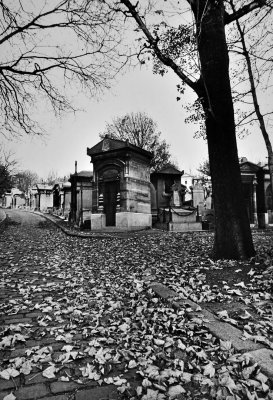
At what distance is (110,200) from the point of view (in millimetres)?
20016

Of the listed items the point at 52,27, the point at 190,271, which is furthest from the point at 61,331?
the point at 52,27

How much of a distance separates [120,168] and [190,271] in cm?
1399

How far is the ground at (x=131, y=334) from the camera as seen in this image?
7.87 ft

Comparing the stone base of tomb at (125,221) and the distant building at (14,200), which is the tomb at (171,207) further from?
the distant building at (14,200)

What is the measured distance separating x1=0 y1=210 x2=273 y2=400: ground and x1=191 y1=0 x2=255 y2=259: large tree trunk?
1.77 feet

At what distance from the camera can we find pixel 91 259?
28.6 ft

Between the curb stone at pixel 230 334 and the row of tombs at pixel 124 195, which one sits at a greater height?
the row of tombs at pixel 124 195

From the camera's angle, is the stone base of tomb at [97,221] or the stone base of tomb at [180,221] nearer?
the stone base of tomb at [180,221]

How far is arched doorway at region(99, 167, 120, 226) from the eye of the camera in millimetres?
19562

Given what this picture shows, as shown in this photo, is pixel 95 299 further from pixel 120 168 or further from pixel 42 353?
pixel 120 168

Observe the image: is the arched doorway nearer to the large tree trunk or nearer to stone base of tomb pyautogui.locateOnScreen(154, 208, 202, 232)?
stone base of tomb pyautogui.locateOnScreen(154, 208, 202, 232)

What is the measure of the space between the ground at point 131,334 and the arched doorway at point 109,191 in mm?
13488

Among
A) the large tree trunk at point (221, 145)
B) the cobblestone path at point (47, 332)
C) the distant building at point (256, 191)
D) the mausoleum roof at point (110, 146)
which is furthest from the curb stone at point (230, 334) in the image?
the distant building at point (256, 191)

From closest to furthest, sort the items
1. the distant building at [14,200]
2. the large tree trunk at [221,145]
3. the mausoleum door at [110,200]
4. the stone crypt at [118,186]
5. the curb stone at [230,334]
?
the curb stone at [230,334]
the large tree trunk at [221,145]
the stone crypt at [118,186]
the mausoleum door at [110,200]
the distant building at [14,200]
